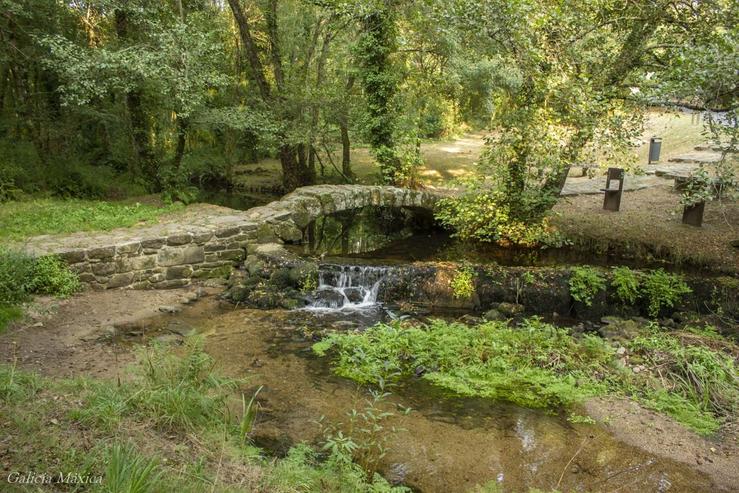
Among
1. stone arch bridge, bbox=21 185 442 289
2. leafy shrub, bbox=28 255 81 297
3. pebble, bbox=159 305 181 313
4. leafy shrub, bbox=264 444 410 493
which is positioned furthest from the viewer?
stone arch bridge, bbox=21 185 442 289

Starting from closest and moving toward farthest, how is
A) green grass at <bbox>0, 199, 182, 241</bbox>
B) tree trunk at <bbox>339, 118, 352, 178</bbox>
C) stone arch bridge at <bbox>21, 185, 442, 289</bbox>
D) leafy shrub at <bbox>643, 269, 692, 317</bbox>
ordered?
stone arch bridge at <bbox>21, 185, 442, 289</bbox>
green grass at <bbox>0, 199, 182, 241</bbox>
leafy shrub at <bbox>643, 269, 692, 317</bbox>
tree trunk at <bbox>339, 118, 352, 178</bbox>

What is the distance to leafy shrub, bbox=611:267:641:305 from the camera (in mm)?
8789

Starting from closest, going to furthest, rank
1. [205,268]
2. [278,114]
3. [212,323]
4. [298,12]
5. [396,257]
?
[212,323] < [205,268] < [396,257] < [278,114] < [298,12]

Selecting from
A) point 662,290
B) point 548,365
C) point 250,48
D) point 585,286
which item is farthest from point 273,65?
point 548,365

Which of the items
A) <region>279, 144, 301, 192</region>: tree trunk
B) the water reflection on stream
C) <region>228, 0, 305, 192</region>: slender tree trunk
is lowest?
the water reflection on stream

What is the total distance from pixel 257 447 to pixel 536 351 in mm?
4013

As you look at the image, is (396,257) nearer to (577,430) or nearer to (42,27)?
(577,430)

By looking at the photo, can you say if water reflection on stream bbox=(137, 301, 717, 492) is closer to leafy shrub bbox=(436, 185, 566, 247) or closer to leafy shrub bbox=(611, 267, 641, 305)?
leafy shrub bbox=(611, 267, 641, 305)

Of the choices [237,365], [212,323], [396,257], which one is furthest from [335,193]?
[237,365]

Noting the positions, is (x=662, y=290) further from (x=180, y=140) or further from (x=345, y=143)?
(x=180, y=140)

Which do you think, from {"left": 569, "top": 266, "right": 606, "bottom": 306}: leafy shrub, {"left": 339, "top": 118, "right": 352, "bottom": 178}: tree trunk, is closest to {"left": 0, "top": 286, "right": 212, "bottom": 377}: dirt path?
{"left": 569, "top": 266, "right": 606, "bottom": 306}: leafy shrub

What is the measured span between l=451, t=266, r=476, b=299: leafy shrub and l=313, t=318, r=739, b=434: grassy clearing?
1.60 meters

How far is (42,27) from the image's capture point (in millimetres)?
11625

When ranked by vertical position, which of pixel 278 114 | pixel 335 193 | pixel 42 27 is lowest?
pixel 335 193
